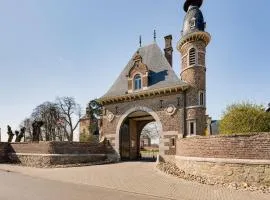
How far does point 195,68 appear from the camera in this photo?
2019cm

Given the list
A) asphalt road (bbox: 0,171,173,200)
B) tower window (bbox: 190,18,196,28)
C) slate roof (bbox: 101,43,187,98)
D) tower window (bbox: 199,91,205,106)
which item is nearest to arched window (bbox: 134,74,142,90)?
slate roof (bbox: 101,43,187,98)

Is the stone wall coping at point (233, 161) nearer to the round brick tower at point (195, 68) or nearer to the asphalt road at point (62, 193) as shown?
the asphalt road at point (62, 193)

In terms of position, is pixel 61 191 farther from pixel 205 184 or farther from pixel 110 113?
pixel 110 113

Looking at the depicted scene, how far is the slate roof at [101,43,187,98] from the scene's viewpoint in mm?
21469

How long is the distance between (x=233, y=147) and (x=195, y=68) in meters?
9.97

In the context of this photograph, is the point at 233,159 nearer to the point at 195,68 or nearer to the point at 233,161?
the point at 233,161

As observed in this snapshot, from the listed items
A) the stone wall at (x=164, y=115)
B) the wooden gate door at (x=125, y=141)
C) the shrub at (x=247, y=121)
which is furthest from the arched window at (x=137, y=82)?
the shrub at (x=247, y=121)

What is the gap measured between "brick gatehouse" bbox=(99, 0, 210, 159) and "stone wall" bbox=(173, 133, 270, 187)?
645 cm

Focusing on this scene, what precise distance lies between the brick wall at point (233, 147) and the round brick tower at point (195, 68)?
Result: 5.96 metres

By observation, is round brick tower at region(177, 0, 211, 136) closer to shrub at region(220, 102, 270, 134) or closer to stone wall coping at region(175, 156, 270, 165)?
shrub at region(220, 102, 270, 134)

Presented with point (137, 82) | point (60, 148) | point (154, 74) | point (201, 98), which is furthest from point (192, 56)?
point (60, 148)

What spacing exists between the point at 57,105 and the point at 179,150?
35573 mm

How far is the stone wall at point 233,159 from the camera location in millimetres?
10586

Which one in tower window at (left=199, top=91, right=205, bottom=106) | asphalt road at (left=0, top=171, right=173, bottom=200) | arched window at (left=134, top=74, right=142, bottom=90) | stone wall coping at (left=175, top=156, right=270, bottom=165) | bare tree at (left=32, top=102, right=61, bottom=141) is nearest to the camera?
asphalt road at (left=0, top=171, right=173, bottom=200)
